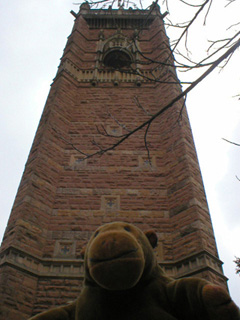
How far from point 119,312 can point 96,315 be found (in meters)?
0.15

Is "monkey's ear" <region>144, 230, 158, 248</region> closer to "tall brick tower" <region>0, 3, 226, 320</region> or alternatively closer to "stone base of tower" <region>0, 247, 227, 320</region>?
"tall brick tower" <region>0, 3, 226, 320</region>

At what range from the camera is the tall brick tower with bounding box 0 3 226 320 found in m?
4.86

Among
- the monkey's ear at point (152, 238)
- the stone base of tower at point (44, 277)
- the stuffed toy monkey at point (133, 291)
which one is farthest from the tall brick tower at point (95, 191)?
the stuffed toy monkey at point (133, 291)

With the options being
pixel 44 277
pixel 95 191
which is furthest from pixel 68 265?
pixel 95 191

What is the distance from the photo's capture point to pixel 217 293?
146 centimetres

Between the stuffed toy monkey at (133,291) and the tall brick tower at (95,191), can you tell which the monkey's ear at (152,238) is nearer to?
the stuffed toy monkey at (133,291)

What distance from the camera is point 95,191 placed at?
6.67 metres

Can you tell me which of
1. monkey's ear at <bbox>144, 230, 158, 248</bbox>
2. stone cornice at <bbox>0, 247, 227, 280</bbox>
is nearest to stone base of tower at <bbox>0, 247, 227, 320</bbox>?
stone cornice at <bbox>0, 247, 227, 280</bbox>

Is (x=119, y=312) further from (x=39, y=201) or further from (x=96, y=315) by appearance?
(x=39, y=201)

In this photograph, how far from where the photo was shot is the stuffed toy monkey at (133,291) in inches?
58.8

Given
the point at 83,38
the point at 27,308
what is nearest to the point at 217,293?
the point at 27,308

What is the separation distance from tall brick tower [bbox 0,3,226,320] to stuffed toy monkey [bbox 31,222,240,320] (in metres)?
2.09

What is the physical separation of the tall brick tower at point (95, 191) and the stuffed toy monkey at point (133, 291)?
6.87 ft

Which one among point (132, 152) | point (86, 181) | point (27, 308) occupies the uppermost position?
point (132, 152)
